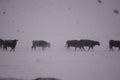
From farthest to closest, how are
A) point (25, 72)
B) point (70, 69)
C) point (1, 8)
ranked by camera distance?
point (1, 8) → point (70, 69) → point (25, 72)

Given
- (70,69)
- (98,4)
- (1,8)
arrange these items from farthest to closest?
(98,4), (1,8), (70,69)

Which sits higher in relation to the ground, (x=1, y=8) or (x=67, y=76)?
(x=1, y=8)

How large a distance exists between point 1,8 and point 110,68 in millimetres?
23492

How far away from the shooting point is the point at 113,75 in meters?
6.29

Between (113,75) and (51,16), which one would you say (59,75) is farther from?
(51,16)

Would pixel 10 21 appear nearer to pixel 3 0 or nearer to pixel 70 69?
pixel 3 0

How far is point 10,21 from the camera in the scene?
82.6ft

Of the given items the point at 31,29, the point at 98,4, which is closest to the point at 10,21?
the point at 31,29

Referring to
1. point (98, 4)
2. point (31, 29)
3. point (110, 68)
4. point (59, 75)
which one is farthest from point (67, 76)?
point (98, 4)

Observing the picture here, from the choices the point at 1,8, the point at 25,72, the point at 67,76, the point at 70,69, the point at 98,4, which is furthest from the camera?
the point at 98,4

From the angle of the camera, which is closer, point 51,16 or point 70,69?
point 70,69

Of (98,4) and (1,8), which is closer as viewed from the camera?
(1,8)

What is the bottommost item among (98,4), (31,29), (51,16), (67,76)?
(67,76)

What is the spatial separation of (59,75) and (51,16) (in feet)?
71.3
